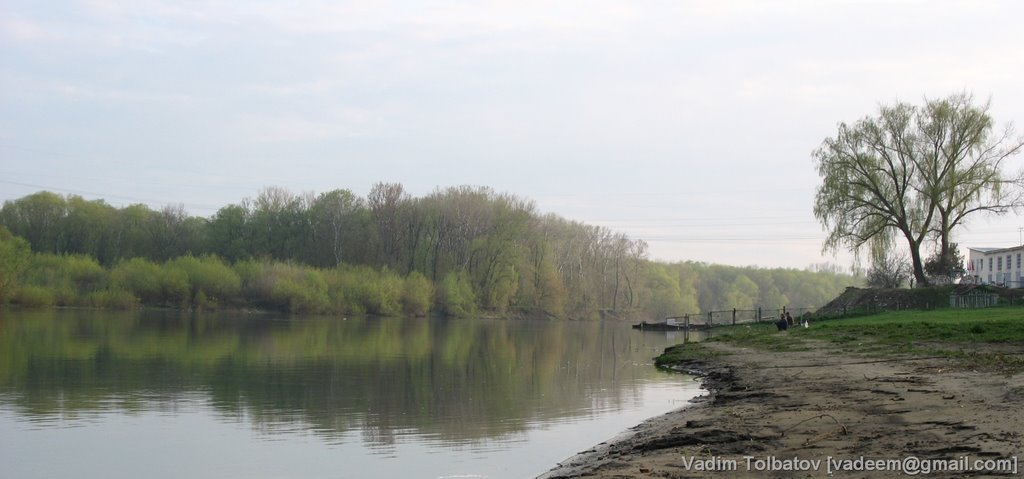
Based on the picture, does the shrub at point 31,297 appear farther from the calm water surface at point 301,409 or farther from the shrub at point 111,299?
the calm water surface at point 301,409

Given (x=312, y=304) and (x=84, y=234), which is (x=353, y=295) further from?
(x=84, y=234)

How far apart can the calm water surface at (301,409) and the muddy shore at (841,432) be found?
196 cm

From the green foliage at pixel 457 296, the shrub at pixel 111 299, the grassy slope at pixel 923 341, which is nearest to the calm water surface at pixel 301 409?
the grassy slope at pixel 923 341

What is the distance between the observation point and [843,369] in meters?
21.7

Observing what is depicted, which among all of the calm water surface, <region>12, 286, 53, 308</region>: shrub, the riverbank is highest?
<region>12, 286, 53, 308</region>: shrub

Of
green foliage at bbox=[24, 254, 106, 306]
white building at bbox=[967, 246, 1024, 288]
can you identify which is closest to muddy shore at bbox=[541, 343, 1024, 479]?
white building at bbox=[967, 246, 1024, 288]

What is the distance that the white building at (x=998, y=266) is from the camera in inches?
2425

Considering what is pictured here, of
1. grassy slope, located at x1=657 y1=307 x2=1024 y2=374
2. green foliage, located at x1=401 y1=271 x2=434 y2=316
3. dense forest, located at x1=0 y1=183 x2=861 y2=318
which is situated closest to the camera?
grassy slope, located at x1=657 y1=307 x2=1024 y2=374

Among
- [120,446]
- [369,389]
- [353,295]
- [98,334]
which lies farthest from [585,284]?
[120,446]

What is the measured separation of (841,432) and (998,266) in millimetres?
62266

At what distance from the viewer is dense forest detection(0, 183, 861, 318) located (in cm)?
8969

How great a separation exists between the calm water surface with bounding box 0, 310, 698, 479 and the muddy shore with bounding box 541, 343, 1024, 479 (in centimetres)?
196

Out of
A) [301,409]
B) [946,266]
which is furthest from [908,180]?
[301,409]

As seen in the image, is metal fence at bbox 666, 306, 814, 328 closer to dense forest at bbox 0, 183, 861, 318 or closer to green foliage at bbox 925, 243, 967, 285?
green foliage at bbox 925, 243, 967, 285
